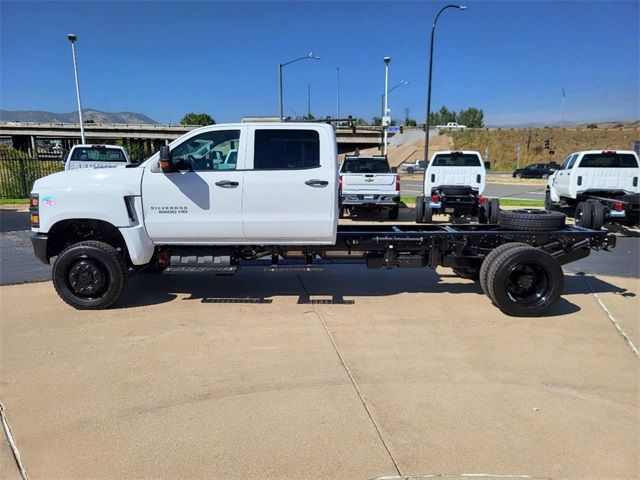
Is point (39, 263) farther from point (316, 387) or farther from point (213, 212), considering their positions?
point (316, 387)

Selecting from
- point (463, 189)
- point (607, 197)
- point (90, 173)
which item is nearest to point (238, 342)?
point (90, 173)

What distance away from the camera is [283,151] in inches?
230

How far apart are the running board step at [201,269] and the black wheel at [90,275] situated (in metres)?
0.54

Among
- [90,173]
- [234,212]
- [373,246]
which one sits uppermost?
[90,173]

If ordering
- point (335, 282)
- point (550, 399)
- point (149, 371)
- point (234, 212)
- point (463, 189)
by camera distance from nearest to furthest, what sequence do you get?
point (550, 399), point (149, 371), point (234, 212), point (335, 282), point (463, 189)

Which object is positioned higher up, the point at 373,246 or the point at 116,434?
the point at 373,246

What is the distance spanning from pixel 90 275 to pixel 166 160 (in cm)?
165

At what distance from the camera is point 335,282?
23.7ft

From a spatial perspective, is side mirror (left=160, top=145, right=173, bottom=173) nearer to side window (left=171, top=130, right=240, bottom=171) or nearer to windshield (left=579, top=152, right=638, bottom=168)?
side window (left=171, top=130, right=240, bottom=171)

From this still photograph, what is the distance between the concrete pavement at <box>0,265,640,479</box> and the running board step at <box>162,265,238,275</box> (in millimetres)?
479

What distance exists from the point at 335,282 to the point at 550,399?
3.78 meters

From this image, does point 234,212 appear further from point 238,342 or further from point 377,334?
point 377,334

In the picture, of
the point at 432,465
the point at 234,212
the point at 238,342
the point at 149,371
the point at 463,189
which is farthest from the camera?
the point at 463,189

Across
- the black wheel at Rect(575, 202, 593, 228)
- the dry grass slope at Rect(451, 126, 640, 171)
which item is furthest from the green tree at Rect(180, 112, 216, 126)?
the black wheel at Rect(575, 202, 593, 228)
